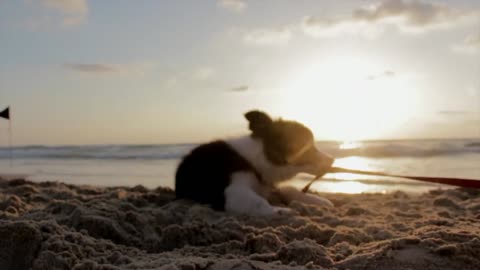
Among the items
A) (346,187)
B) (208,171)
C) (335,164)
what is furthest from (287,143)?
(335,164)

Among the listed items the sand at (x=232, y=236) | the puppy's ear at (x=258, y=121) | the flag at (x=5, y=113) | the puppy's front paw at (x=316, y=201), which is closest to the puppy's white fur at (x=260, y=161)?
the puppy's ear at (x=258, y=121)

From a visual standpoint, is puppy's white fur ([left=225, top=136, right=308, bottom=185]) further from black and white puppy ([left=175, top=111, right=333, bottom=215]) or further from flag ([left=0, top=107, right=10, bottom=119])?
flag ([left=0, top=107, right=10, bottom=119])

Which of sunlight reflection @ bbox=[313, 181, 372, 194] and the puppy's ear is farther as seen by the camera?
sunlight reflection @ bbox=[313, 181, 372, 194]

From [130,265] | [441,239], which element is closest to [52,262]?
[130,265]

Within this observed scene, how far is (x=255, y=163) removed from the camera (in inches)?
204

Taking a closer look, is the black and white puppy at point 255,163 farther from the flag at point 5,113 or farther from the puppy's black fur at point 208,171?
the flag at point 5,113

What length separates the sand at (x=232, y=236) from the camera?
2.44 m

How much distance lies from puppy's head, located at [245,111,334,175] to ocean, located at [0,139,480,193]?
1888 millimetres

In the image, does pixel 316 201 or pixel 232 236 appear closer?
pixel 232 236

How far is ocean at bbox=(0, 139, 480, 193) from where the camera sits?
8273mm

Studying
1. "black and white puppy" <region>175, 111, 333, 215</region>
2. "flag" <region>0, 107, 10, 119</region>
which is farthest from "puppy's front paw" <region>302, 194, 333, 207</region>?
"flag" <region>0, 107, 10, 119</region>

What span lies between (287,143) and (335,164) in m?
8.39

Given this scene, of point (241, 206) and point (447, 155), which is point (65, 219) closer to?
point (241, 206)

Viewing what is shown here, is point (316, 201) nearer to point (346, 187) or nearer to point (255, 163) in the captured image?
point (255, 163)
